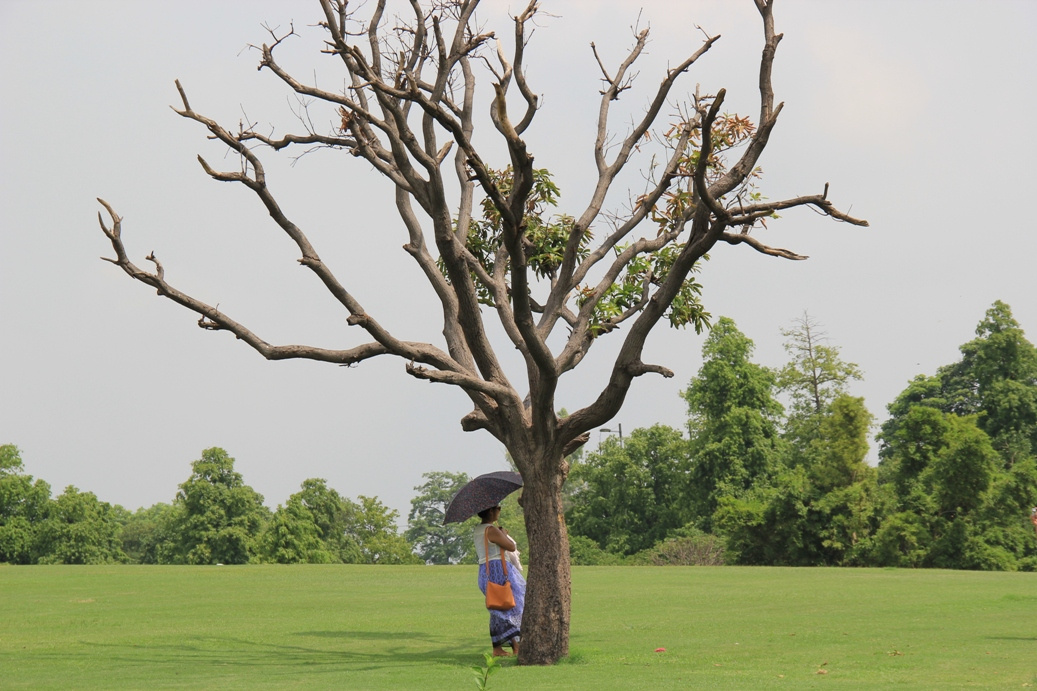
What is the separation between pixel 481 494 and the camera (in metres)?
13.5

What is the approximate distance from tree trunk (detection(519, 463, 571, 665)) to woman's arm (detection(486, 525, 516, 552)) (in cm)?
31

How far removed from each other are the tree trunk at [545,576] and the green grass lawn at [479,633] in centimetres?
40

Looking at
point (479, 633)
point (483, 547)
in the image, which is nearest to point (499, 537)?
point (483, 547)

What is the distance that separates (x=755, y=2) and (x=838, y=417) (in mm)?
38716

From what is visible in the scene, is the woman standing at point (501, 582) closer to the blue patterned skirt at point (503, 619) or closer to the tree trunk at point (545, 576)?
the blue patterned skirt at point (503, 619)

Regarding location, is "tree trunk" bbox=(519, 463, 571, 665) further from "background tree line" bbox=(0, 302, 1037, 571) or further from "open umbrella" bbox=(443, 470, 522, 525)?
"background tree line" bbox=(0, 302, 1037, 571)

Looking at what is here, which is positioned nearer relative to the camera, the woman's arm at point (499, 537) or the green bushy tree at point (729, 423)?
the woman's arm at point (499, 537)

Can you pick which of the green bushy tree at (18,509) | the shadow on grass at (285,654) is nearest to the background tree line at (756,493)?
the green bushy tree at (18,509)

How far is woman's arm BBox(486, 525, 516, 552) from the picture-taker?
1332cm

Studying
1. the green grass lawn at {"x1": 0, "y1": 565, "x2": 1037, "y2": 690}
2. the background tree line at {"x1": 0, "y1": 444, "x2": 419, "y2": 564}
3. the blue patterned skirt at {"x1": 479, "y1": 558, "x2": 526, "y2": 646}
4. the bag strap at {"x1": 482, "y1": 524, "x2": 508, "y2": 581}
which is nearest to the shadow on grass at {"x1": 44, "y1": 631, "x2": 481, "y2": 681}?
the green grass lawn at {"x1": 0, "y1": 565, "x2": 1037, "y2": 690}

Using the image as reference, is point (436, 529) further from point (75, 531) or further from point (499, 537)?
point (499, 537)

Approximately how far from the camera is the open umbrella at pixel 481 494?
13438mm

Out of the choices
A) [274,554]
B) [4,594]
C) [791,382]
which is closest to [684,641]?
[4,594]

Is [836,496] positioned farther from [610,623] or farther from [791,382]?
[610,623]
